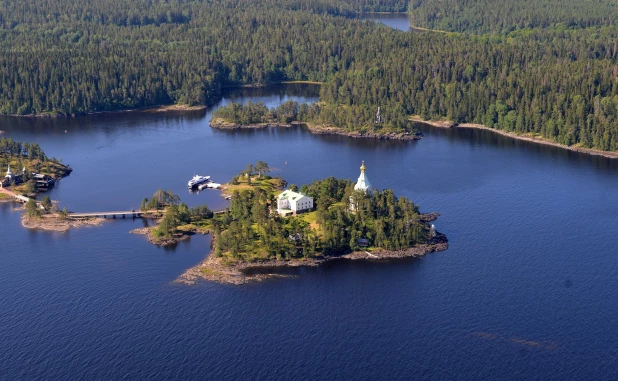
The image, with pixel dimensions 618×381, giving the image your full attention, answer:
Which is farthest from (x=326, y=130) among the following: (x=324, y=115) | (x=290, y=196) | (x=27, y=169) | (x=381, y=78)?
(x=27, y=169)

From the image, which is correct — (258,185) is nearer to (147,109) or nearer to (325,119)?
(325,119)

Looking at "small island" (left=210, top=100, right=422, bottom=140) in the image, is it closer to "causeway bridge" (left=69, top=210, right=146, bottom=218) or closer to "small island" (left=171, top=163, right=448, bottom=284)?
"small island" (left=171, top=163, right=448, bottom=284)

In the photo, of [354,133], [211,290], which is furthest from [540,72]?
[211,290]

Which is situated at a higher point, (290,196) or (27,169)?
(290,196)

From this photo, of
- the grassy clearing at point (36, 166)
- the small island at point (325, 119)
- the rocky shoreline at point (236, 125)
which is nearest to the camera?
the grassy clearing at point (36, 166)

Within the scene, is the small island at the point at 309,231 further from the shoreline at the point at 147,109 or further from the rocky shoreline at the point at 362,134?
the shoreline at the point at 147,109

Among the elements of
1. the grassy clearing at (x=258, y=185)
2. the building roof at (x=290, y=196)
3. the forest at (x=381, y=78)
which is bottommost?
the grassy clearing at (x=258, y=185)

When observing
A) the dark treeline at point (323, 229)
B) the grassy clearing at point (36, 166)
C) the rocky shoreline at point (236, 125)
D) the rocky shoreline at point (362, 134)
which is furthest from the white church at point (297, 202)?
the rocky shoreline at point (236, 125)
